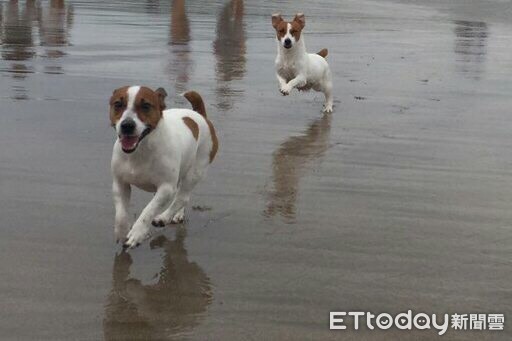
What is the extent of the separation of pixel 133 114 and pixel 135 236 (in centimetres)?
65

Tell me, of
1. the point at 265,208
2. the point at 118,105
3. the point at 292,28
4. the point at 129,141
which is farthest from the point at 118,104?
the point at 292,28

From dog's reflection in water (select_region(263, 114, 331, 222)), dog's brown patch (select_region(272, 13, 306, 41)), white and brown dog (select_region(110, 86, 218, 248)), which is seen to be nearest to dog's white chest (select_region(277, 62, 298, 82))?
dog's brown patch (select_region(272, 13, 306, 41))

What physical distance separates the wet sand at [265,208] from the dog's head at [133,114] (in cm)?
63

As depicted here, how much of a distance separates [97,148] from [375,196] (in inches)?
95.2

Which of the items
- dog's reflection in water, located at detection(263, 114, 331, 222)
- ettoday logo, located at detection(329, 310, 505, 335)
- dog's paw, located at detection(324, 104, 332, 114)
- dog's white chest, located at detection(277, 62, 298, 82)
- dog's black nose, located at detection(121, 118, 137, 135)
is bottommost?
dog's reflection in water, located at detection(263, 114, 331, 222)

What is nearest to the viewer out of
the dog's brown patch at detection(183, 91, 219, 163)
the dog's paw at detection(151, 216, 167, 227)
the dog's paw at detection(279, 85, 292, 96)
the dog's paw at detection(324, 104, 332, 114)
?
the dog's paw at detection(151, 216, 167, 227)

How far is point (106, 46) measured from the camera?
47.0ft

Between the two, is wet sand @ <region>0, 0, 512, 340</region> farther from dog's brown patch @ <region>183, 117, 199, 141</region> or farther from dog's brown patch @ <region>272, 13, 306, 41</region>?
dog's brown patch @ <region>272, 13, 306, 41</region>

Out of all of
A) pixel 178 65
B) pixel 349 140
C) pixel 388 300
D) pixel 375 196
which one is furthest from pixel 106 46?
pixel 388 300

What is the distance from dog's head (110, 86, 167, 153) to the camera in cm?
438

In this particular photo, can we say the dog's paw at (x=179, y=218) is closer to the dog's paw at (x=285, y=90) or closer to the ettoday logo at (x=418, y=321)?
the ettoday logo at (x=418, y=321)

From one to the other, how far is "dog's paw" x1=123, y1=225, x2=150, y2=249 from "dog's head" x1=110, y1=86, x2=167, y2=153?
422 millimetres

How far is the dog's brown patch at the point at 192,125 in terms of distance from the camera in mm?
5141

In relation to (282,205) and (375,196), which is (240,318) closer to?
(282,205)
